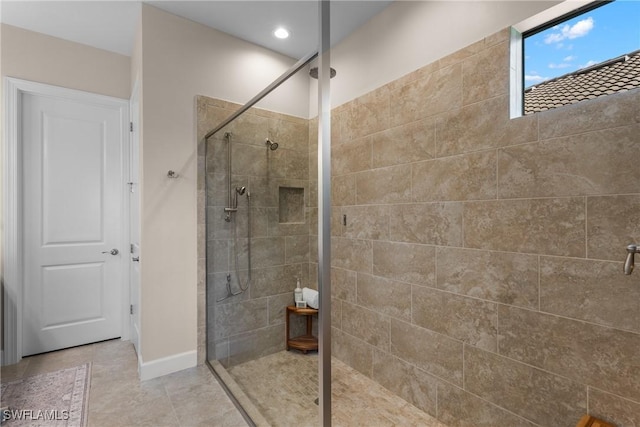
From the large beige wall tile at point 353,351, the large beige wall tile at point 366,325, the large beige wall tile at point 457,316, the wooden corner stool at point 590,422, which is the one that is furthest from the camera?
the large beige wall tile at point 353,351

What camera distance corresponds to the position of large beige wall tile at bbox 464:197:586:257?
50.5 inches

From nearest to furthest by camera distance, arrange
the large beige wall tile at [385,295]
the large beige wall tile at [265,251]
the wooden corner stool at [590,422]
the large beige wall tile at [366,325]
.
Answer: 1. the wooden corner stool at [590,422]
2. the large beige wall tile at [265,251]
3. the large beige wall tile at [385,295]
4. the large beige wall tile at [366,325]

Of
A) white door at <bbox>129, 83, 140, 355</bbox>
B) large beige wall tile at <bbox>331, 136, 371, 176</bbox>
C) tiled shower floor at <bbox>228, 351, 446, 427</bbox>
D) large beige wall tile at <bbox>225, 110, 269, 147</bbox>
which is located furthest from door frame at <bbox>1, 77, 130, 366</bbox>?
large beige wall tile at <bbox>331, 136, 371, 176</bbox>

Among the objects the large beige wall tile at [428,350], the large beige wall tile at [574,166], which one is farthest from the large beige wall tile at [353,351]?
the large beige wall tile at [574,166]

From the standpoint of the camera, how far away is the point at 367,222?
2244 mm

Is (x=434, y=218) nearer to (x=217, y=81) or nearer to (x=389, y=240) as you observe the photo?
(x=389, y=240)

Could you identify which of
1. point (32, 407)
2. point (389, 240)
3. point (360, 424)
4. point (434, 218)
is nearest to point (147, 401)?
point (32, 407)

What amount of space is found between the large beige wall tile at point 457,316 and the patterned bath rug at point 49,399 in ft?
6.80

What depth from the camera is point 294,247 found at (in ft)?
5.15

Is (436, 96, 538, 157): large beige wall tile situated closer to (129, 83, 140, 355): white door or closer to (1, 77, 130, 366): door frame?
(129, 83, 140, 355): white door

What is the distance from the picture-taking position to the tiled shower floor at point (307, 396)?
143cm

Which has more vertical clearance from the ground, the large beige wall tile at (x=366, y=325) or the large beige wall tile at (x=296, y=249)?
the large beige wall tile at (x=296, y=249)

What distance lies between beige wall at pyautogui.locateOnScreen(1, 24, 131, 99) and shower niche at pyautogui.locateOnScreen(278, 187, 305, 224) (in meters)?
2.32

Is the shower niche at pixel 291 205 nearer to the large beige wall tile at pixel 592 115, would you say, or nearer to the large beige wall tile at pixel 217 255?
the large beige wall tile at pixel 217 255
